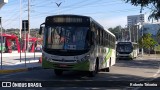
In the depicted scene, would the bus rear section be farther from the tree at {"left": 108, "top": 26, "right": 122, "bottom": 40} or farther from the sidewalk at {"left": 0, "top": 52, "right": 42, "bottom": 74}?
the tree at {"left": 108, "top": 26, "right": 122, "bottom": 40}

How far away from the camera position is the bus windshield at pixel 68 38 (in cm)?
1861

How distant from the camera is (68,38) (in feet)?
61.2

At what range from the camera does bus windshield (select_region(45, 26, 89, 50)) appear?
733 inches

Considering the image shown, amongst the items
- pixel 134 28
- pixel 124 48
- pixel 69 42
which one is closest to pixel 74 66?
pixel 69 42

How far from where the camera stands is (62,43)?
1867 centimetres

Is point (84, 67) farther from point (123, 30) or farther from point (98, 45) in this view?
point (123, 30)

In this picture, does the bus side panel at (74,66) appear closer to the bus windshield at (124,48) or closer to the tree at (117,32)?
the bus windshield at (124,48)

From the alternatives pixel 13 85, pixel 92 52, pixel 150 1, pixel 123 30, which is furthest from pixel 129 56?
pixel 123 30

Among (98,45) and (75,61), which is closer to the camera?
(75,61)

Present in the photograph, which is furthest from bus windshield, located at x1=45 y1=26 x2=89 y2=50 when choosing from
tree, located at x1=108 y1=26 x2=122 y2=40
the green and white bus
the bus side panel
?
tree, located at x1=108 y1=26 x2=122 y2=40

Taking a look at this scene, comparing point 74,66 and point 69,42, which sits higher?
point 69,42

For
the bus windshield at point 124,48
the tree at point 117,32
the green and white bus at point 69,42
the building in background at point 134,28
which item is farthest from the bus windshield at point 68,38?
the tree at point 117,32

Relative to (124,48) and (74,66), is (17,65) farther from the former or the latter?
(124,48)

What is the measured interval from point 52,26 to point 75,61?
2168 mm
